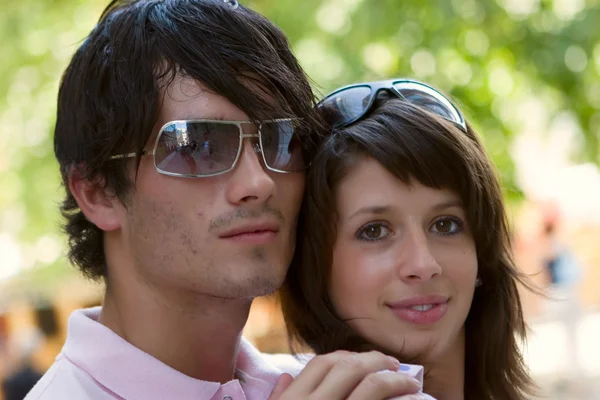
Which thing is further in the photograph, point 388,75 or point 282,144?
point 388,75

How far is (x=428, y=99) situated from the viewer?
2.72 m

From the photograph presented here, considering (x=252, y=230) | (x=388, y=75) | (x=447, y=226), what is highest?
(x=388, y=75)

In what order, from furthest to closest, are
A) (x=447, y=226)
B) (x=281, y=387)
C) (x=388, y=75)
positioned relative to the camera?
(x=388, y=75) → (x=447, y=226) → (x=281, y=387)

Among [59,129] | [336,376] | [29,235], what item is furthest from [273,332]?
[336,376]

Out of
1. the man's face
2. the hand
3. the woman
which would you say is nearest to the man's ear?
the man's face

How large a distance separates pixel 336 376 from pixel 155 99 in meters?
0.95

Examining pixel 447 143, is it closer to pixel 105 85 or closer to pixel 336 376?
pixel 336 376

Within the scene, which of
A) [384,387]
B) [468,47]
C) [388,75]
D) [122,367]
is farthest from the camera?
[468,47]

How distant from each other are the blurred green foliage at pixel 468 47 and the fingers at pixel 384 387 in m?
3.09

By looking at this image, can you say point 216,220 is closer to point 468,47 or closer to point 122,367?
point 122,367

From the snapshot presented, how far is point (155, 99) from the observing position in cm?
248

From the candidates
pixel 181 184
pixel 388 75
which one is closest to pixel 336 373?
pixel 181 184

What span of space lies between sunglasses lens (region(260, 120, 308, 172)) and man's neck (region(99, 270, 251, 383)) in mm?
445

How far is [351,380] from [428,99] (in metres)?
1.00
